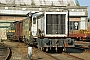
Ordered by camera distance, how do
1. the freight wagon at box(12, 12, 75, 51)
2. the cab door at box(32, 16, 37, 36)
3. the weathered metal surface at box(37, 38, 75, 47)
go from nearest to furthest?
the weathered metal surface at box(37, 38, 75, 47) < the freight wagon at box(12, 12, 75, 51) < the cab door at box(32, 16, 37, 36)

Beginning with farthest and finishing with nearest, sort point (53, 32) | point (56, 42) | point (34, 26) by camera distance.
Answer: point (34, 26), point (53, 32), point (56, 42)

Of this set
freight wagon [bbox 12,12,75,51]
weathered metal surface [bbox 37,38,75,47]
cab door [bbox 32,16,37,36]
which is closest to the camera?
weathered metal surface [bbox 37,38,75,47]

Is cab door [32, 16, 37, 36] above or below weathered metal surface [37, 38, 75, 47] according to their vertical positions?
above

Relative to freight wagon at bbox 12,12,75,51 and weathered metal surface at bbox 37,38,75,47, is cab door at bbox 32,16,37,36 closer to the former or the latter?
Result: freight wagon at bbox 12,12,75,51

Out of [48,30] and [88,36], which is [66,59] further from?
[88,36]

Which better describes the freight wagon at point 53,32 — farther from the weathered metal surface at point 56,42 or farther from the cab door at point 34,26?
the cab door at point 34,26

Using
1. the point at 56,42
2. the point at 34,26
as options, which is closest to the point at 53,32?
the point at 56,42

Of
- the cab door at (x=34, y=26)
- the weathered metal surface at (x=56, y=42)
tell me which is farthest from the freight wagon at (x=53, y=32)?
the cab door at (x=34, y=26)

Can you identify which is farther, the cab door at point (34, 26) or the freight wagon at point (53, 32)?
the cab door at point (34, 26)

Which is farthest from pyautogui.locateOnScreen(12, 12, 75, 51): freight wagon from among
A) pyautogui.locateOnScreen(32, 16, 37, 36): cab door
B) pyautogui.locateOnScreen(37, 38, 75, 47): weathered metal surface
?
pyautogui.locateOnScreen(32, 16, 37, 36): cab door

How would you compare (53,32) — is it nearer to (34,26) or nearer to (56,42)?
(56,42)

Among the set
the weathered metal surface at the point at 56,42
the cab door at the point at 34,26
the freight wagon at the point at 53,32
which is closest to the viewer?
the weathered metal surface at the point at 56,42

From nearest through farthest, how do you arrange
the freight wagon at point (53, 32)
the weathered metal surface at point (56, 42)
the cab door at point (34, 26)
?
the weathered metal surface at point (56, 42) → the freight wagon at point (53, 32) → the cab door at point (34, 26)

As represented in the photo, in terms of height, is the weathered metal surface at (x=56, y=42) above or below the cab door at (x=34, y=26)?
below
